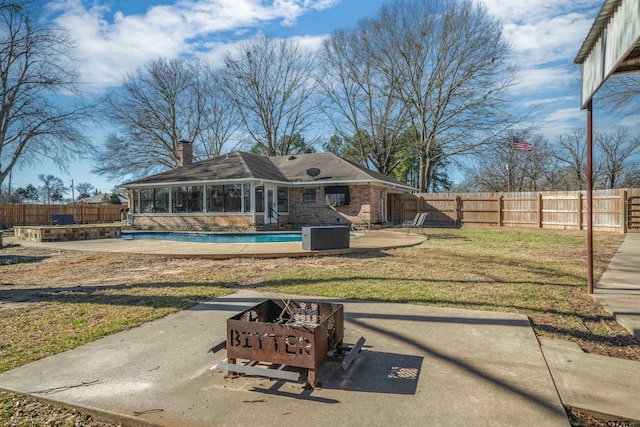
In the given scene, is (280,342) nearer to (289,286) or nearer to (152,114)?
(289,286)

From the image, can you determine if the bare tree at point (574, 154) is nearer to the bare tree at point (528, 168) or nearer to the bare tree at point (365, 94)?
the bare tree at point (528, 168)

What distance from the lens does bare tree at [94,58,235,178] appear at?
28.8 m

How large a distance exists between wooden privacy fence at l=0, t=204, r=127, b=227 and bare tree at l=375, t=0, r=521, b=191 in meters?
25.4

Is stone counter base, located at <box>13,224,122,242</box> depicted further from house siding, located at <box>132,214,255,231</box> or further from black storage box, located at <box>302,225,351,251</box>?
black storage box, located at <box>302,225,351,251</box>

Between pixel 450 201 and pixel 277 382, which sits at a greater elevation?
pixel 450 201

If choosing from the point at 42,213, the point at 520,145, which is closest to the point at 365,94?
the point at 520,145

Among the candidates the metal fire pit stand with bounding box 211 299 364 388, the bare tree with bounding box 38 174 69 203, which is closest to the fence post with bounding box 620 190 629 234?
the metal fire pit stand with bounding box 211 299 364 388

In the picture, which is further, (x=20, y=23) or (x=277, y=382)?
(x=20, y=23)

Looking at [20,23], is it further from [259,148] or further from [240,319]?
[240,319]

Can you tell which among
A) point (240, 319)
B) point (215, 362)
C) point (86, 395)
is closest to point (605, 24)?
point (240, 319)

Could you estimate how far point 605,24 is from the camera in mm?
4121

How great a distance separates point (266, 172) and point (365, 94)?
12.6 m

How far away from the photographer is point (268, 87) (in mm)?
31484

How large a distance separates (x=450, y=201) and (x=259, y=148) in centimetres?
2037
